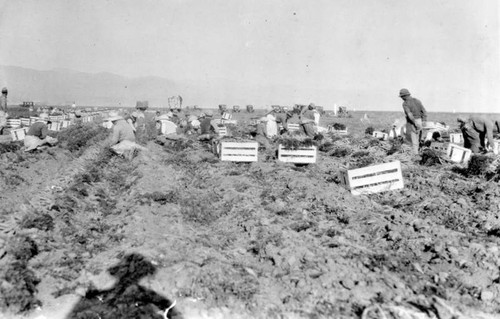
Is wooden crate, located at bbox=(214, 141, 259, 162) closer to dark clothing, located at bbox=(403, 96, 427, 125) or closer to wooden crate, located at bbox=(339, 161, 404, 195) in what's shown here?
wooden crate, located at bbox=(339, 161, 404, 195)

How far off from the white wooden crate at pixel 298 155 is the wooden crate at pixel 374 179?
2.42 metres

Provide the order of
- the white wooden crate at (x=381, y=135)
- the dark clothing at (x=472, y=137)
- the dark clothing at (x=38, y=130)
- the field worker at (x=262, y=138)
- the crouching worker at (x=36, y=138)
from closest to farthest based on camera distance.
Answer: the dark clothing at (x=472, y=137) < the crouching worker at (x=36, y=138) < the dark clothing at (x=38, y=130) < the field worker at (x=262, y=138) < the white wooden crate at (x=381, y=135)

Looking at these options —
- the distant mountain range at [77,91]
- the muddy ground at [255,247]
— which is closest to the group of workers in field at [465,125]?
the muddy ground at [255,247]

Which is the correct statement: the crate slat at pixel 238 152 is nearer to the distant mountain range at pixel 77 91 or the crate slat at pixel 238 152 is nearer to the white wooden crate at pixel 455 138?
the white wooden crate at pixel 455 138

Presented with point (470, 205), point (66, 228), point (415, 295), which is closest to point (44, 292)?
point (66, 228)

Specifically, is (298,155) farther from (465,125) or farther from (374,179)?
(465,125)

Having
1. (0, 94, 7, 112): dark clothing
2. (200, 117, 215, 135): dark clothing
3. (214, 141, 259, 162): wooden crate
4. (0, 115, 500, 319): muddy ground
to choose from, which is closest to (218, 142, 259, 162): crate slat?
(214, 141, 259, 162): wooden crate

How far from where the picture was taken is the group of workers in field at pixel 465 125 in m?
10.7

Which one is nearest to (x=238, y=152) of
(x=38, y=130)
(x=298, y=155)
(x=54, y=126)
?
(x=298, y=155)

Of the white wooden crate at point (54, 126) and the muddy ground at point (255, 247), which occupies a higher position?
the white wooden crate at point (54, 126)

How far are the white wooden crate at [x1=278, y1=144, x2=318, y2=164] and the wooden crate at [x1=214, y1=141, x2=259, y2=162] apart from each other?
2.16 feet

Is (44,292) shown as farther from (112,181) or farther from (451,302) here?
(112,181)

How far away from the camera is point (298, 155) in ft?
32.4

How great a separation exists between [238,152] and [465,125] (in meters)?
6.05
